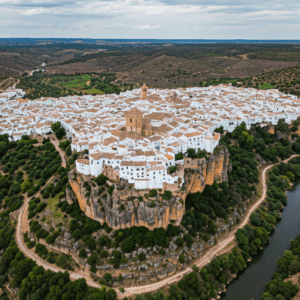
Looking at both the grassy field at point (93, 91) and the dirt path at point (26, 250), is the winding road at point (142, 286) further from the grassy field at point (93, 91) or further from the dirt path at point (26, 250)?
the grassy field at point (93, 91)

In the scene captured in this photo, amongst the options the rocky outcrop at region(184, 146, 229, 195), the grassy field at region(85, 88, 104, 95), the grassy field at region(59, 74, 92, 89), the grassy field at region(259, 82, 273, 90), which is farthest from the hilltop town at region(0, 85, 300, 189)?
the grassy field at region(59, 74, 92, 89)

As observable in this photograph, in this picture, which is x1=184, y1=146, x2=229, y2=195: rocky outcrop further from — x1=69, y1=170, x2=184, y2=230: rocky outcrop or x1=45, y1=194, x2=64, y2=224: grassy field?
x1=45, y1=194, x2=64, y2=224: grassy field

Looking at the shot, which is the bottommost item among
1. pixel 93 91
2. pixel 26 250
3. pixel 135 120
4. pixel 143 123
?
pixel 26 250

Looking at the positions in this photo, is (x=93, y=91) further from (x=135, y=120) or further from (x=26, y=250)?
(x=26, y=250)

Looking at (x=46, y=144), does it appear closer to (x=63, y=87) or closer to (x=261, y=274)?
(x=261, y=274)

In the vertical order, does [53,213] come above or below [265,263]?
above

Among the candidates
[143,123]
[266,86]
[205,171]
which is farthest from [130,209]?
[266,86]

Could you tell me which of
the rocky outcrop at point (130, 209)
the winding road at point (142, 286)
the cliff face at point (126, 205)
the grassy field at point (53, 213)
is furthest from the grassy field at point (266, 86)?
the grassy field at point (53, 213)
